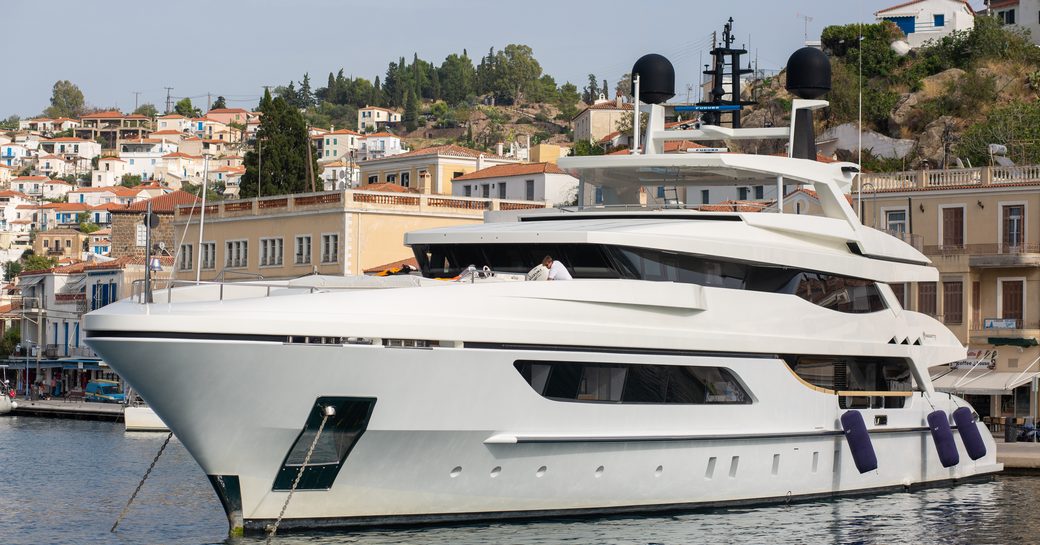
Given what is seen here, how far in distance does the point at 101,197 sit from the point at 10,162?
41039 millimetres

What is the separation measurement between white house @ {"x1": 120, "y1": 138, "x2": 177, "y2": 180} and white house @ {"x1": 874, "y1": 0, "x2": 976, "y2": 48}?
111 metres

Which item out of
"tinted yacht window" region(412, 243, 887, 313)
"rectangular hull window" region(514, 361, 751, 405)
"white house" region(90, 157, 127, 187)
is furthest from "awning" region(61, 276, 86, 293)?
"white house" region(90, 157, 127, 187)

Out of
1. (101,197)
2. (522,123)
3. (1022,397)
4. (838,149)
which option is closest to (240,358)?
(1022,397)

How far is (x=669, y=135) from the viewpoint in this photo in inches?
899

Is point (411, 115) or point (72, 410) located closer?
point (72, 410)

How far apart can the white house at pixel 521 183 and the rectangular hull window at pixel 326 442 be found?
127 ft

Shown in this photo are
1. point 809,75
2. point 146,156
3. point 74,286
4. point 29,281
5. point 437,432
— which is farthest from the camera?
point 146,156

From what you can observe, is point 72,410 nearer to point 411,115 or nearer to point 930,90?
point 930,90

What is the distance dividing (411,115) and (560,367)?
178 meters

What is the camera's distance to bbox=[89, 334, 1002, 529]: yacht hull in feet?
51.3

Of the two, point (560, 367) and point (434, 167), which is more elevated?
point (434, 167)

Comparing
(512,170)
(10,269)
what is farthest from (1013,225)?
(10,269)

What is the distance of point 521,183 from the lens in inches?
2270

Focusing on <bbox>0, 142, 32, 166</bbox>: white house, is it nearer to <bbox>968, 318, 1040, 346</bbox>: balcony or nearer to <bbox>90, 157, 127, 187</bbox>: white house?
<bbox>90, 157, 127, 187</bbox>: white house
